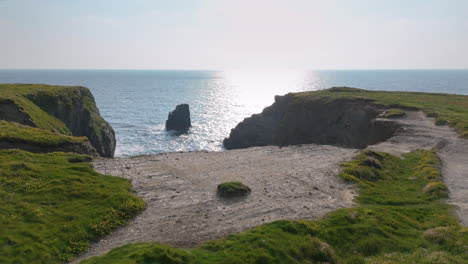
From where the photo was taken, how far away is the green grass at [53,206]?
14.9 m

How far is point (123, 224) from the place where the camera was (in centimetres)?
1822

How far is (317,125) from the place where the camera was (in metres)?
69.6

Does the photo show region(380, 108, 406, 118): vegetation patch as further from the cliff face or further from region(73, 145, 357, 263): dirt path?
the cliff face

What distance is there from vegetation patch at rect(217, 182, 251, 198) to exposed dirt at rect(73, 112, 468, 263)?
0.58 metres

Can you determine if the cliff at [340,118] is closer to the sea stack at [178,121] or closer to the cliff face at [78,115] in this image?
the sea stack at [178,121]

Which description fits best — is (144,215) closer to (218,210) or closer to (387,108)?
(218,210)

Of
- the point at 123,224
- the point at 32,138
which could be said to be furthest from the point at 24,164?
the point at 123,224

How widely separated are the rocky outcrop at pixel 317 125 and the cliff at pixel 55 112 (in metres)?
41.4

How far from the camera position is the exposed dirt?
1817 centimetres

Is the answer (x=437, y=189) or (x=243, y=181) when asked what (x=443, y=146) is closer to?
(x=437, y=189)

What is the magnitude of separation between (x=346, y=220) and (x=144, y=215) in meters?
12.6

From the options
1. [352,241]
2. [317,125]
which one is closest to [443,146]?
[352,241]

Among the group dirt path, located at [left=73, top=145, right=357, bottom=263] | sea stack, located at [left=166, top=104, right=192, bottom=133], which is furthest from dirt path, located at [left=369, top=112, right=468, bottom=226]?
sea stack, located at [left=166, top=104, right=192, bottom=133]

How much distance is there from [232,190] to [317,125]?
50.7m
